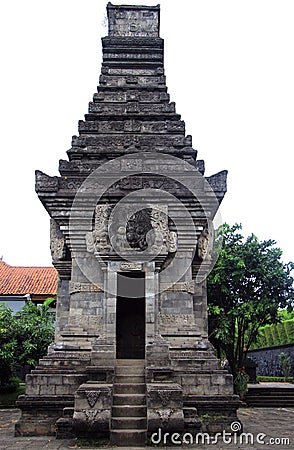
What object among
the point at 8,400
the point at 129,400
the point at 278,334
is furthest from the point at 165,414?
the point at 278,334

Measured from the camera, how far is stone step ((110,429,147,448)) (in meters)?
8.78

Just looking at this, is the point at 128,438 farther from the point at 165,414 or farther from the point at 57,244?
the point at 57,244

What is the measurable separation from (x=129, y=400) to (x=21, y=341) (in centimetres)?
1281

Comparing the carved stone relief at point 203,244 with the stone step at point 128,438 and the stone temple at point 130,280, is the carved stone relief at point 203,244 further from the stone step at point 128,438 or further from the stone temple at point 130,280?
the stone step at point 128,438

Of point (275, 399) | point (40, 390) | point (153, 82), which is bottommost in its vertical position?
point (275, 399)

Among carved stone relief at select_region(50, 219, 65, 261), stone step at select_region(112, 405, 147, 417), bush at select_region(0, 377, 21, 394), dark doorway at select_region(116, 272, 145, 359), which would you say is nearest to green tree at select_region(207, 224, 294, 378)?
dark doorway at select_region(116, 272, 145, 359)

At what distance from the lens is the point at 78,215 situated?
1265 centimetres

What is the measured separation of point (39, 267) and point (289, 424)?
1057 inches

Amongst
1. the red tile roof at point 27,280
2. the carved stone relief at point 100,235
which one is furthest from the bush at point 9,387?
the carved stone relief at point 100,235

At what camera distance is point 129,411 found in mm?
9453

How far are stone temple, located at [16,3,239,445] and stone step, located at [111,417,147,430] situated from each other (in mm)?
25

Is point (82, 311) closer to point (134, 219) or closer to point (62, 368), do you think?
point (62, 368)

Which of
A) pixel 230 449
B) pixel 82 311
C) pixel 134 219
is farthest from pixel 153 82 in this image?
pixel 230 449

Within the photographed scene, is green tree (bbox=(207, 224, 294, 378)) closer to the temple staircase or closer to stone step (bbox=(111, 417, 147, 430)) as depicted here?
the temple staircase
